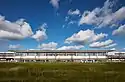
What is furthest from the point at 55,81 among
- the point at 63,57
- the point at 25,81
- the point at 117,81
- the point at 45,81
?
the point at 63,57

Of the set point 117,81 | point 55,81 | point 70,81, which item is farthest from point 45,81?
point 117,81

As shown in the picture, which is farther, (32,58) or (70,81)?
(32,58)

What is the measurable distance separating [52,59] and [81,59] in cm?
2499

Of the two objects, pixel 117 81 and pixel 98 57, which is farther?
pixel 98 57

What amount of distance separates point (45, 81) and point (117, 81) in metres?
10.5

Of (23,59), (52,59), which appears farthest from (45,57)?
(23,59)

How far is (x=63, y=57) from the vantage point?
196m

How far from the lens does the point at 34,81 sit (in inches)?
1291

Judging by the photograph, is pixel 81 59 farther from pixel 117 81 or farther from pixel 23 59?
pixel 117 81

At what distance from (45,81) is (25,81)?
2896 mm

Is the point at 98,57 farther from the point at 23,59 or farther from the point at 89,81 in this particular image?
the point at 89,81

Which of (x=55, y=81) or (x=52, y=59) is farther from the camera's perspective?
(x=52, y=59)

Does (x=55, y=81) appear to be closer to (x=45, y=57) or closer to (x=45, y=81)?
(x=45, y=81)

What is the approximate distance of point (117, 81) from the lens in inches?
1309
